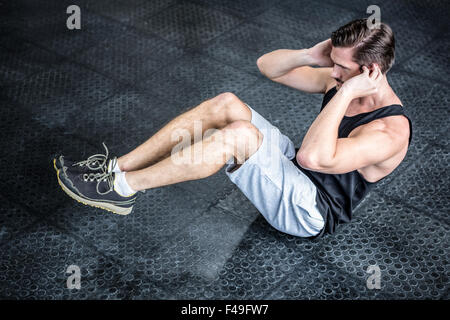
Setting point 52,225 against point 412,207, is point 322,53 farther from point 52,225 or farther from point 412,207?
point 52,225

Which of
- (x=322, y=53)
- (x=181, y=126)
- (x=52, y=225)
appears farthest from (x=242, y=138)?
(x=52, y=225)

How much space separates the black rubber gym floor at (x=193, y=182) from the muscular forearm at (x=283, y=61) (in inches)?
21.6

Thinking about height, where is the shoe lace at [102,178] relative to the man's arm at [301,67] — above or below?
below

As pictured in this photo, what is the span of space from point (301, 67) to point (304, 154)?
0.73 metres

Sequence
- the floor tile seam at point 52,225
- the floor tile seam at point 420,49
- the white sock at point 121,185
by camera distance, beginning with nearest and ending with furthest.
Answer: the white sock at point 121,185, the floor tile seam at point 52,225, the floor tile seam at point 420,49

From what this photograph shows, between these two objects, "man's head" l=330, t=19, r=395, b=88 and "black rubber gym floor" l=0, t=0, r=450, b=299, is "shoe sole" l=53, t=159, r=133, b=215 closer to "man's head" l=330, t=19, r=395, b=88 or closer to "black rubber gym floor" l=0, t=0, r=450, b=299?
"black rubber gym floor" l=0, t=0, r=450, b=299

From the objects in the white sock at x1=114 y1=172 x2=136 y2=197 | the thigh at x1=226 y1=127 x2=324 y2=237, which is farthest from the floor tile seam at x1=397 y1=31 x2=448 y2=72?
the white sock at x1=114 y1=172 x2=136 y2=197

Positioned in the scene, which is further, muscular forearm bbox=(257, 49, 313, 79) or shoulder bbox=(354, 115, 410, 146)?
muscular forearm bbox=(257, 49, 313, 79)

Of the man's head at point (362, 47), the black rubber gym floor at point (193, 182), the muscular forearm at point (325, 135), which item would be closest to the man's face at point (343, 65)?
the man's head at point (362, 47)

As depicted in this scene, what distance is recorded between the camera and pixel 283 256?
8.06 feet

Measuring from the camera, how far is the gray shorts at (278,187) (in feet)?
7.39

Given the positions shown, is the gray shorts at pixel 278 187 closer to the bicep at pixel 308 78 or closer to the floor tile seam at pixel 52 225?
the bicep at pixel 308 78

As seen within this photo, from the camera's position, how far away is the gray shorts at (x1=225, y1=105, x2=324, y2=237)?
7.39 feet

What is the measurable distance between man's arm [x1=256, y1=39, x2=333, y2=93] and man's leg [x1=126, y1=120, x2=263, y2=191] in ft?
1.65
